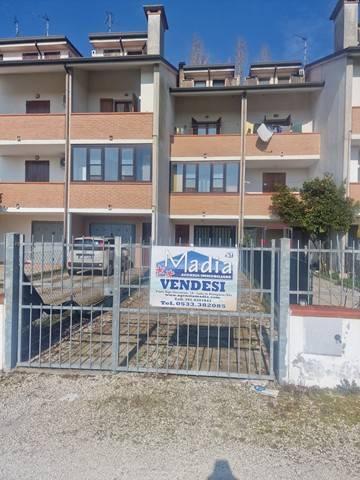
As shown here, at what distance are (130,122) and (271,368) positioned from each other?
14362mm

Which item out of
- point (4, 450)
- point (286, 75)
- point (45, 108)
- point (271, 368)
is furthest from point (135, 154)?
point (4, 450)

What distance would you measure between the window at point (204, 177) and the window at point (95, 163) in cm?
520

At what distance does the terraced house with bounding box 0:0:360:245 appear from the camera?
16297 millimetres

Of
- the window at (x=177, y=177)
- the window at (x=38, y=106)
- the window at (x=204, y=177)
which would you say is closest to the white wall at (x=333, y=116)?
the window at (x=204, y=177)

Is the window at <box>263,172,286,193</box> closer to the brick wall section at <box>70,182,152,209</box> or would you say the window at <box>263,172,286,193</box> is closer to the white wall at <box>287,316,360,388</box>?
the brick wall section at <box>70,182,152,209</box>

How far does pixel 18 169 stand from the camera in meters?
19.5

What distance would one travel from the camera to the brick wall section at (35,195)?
54.0 ft

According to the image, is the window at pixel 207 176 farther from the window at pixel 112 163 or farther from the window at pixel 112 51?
the window at pixel 112 51

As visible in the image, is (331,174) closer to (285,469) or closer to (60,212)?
(60,212)

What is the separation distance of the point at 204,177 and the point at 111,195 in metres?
5.08

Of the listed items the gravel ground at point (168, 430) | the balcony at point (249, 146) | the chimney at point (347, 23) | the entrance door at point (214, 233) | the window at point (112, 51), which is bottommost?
the gravel ground at point (168, 430)

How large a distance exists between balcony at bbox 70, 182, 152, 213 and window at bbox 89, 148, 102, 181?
1.32ft

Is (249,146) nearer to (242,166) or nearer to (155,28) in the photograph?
(242,166)

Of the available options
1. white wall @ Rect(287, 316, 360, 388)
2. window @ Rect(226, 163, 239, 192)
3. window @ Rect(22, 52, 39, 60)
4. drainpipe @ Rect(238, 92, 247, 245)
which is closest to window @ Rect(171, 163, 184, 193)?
window @ Rect(226, 163, 239, 192)
